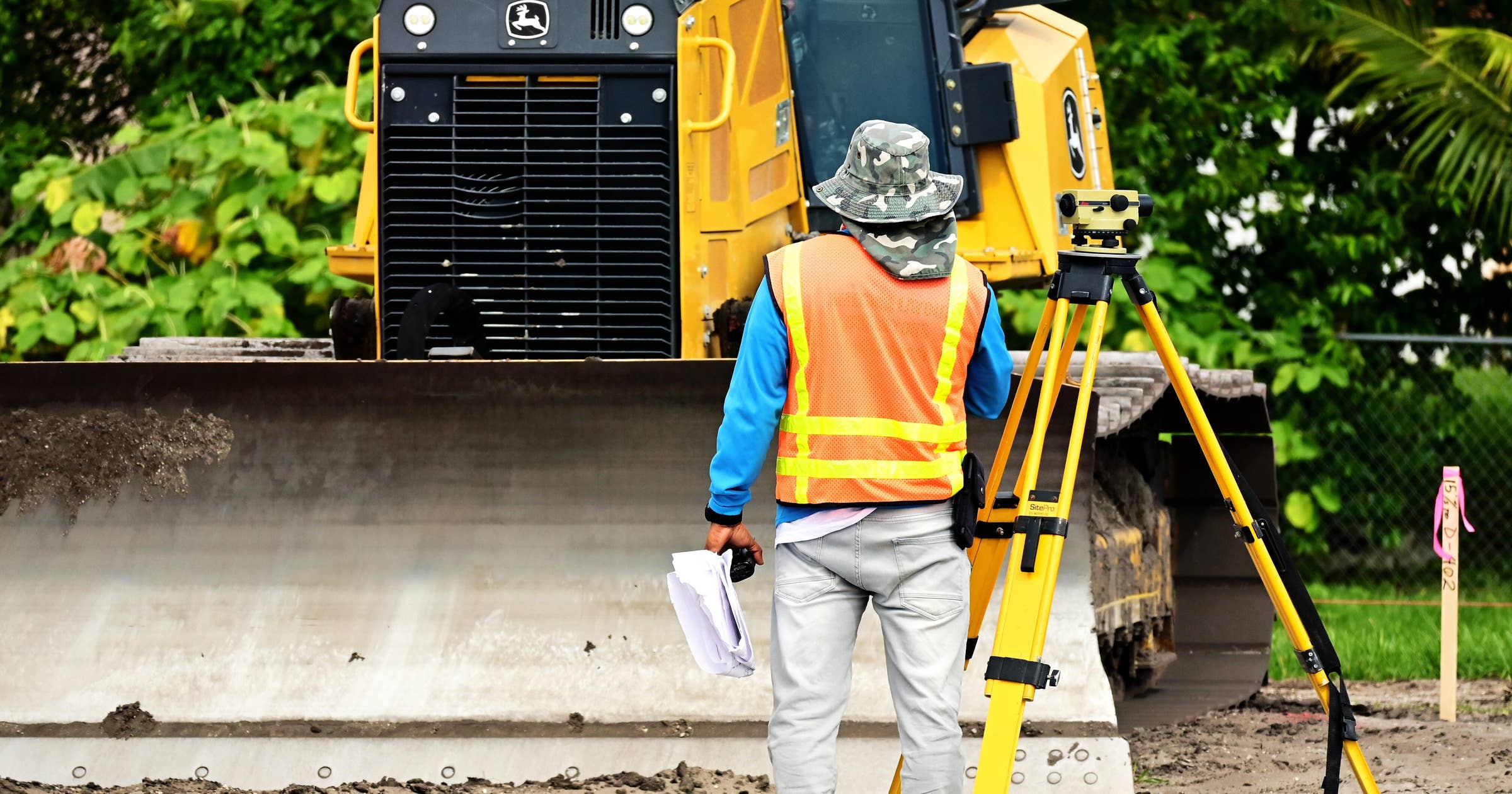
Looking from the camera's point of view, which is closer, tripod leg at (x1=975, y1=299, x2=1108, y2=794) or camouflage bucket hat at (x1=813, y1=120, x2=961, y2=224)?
tripod leg at (x1=975, y1=299, x2=1108, y2=794)

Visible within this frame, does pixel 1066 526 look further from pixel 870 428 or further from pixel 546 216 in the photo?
pixel 546 216

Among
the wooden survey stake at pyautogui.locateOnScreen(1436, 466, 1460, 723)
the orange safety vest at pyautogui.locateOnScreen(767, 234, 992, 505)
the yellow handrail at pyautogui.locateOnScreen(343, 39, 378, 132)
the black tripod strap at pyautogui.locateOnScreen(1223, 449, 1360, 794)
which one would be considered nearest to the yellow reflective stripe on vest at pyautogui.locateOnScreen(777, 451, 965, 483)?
the orange safety vest at pyautogui.locateOnScreen(767, 234, 992, 505)

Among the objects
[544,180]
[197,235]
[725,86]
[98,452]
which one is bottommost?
[98,452]

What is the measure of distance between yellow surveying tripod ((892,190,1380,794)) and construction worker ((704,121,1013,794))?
0.17 meters

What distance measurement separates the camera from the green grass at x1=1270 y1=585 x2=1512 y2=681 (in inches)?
294

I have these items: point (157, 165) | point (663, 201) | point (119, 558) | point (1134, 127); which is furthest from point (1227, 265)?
point (119, 558)

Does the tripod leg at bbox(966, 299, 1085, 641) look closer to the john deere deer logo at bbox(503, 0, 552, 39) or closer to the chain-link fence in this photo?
the john deere deer logo at bbox(503, 0, 552, 39)

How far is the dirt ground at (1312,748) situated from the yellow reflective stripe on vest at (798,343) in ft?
6.04

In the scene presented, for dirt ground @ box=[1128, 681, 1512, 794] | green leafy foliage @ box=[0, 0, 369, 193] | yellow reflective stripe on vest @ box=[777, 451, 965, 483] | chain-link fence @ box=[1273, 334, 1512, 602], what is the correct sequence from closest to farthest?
yellow reflective stripe on vest @ box=[777, 451, 965, 483], dirt ground @ box=[1128, 681, 1512, 794], chain-link fence @ box=[1273, 334, 1512, 602], green leafy foliage @ box=[0, 0, 369, 193]

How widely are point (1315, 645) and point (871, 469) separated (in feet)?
3.65

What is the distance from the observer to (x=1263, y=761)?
5.19 m

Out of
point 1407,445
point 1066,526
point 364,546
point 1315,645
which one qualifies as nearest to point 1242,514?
point 1315,645

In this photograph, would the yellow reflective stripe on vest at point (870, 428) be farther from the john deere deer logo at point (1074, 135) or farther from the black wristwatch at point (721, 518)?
the john deere deer logo at point (1074, 135)

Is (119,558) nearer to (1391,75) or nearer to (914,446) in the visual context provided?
(914,446)
